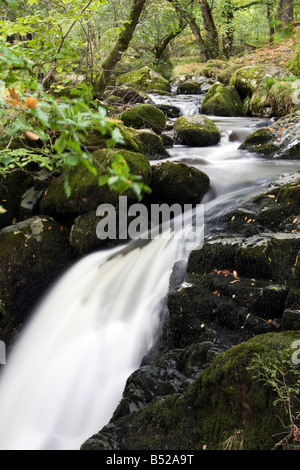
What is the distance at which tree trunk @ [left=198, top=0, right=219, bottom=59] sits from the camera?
1722cm

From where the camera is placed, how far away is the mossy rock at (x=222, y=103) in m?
11.6

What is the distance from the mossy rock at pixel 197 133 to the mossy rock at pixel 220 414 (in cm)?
697

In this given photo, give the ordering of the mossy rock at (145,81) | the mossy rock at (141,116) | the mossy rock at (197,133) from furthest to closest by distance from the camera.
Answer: the mossy rock at (145,81), the mossy rock at (197,133), the mossy rock at (141,116)

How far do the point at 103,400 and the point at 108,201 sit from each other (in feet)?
9.16

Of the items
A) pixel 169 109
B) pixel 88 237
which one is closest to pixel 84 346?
pixel 88 237

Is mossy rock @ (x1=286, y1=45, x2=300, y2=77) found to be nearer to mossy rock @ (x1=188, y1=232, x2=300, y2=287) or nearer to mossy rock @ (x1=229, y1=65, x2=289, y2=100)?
mossy rock @ (x1=229, y1=65, x2=289, y2=100)

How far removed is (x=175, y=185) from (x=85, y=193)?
4.70ft

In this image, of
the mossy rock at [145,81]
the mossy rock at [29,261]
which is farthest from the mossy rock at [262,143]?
the mossy rock at [145,81]

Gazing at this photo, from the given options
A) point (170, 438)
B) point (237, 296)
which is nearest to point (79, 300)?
point (237, 296)

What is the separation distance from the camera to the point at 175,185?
18.8 ft

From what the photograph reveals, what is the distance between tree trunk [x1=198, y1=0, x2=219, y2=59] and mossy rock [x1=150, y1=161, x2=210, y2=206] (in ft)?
48.5

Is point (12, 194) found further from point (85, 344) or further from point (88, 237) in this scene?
point (85, 344)

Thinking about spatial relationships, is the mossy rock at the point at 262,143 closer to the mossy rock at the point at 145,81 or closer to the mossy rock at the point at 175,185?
the mossy rock at the point at 175,185
